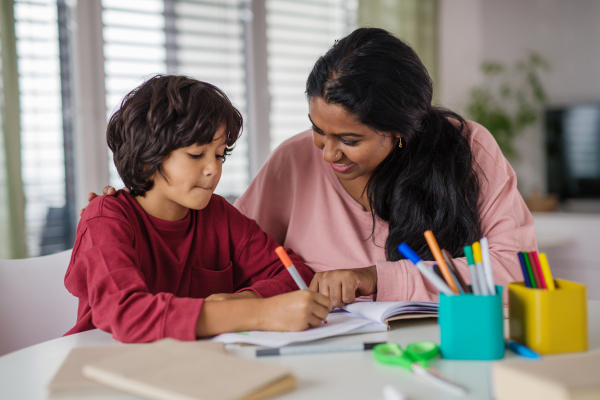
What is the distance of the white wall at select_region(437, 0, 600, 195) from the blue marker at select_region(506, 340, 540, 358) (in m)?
3.24

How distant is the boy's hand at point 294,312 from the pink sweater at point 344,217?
22 centimetres

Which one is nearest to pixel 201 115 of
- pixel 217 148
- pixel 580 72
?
pixel 217 148

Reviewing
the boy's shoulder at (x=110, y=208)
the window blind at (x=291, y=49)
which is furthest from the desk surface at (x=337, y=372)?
the window blind at (x=291, y=49)

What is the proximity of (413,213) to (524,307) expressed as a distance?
55 centimetres

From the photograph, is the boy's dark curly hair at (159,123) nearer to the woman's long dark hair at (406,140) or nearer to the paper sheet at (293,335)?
the woman's long dark hair at (406,140)

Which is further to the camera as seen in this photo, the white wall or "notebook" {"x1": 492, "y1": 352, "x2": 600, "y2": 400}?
the white wall

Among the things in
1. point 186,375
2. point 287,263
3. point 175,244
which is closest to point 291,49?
point 175,244

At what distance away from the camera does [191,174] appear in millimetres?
1014

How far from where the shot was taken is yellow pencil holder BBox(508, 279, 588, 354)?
26.7 inches

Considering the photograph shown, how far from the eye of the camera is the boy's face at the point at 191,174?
1014 millimetres

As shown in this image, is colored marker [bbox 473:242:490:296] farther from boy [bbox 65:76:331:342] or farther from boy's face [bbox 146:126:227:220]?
boy's face [bbox 146:126:227:220]

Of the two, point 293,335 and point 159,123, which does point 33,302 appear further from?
point 293,335

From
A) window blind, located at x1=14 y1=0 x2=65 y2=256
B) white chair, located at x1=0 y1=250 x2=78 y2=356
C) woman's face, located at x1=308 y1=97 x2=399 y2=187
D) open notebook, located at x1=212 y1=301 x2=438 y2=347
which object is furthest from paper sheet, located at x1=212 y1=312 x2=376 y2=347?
window blind, located at x1=14 y1=0 x2=65 y2=256

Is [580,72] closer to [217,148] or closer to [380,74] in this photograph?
[380,74]
